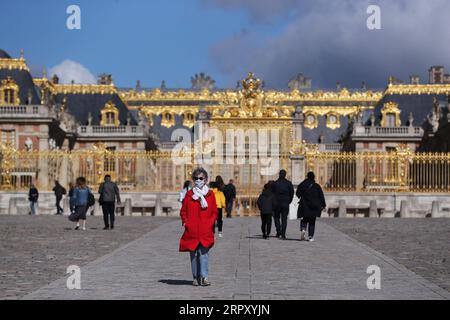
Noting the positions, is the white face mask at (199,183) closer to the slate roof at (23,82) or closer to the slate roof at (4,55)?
the slate roof at (23,82)

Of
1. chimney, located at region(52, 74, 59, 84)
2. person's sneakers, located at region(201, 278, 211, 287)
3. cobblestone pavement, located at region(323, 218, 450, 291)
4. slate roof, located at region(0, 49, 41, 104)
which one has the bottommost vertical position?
cobblestone pavement, located at region(323, 218, 450, 291)

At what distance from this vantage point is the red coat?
36.4 ft

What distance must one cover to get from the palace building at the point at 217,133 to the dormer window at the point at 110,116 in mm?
70

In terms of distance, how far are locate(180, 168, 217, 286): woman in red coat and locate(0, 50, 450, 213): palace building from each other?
21647mm

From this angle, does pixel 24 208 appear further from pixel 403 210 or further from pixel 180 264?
pixel 180 264

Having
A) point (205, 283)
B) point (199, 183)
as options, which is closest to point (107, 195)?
point (199, 183)

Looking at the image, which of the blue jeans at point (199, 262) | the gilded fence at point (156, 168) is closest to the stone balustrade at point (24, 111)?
the gilded fence at point (156, 168)

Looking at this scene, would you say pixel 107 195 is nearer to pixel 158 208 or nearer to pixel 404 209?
pixel 158 208

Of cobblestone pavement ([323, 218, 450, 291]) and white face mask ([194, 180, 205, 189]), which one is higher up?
white face mask ([194, 180, 205, 189])

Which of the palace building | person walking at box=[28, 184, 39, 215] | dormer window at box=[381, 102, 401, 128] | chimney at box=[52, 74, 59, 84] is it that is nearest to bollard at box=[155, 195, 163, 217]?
the palace building

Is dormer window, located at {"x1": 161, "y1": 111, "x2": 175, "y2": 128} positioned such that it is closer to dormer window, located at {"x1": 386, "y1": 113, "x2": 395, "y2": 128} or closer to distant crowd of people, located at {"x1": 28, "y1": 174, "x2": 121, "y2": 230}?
dormer window, located at {"x1": 386, "y1": 113, "x2": 395, "y2": 128}

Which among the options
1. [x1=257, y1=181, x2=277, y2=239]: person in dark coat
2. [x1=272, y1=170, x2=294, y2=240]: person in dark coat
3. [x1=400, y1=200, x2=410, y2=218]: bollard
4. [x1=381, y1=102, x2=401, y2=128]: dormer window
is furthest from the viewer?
[x1=381, y1=102, x2=401, y2=128]: dormer window
